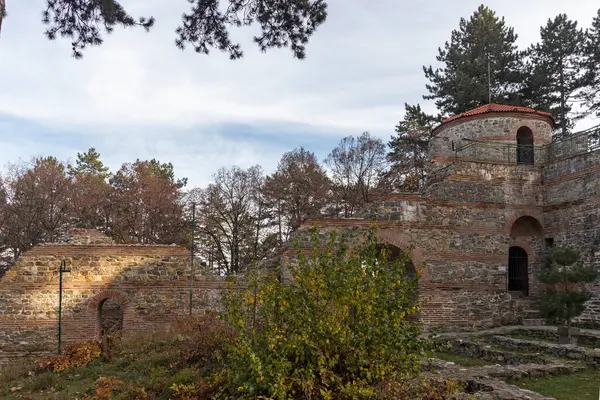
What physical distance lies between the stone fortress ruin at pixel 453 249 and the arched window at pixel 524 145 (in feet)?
0.15

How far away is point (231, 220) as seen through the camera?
98.2 feet

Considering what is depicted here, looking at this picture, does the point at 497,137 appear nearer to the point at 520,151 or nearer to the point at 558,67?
the point at 520,151

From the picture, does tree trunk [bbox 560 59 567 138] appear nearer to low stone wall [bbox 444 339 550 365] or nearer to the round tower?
the round tower

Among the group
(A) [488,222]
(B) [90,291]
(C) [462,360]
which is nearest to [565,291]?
(C) [462,360]

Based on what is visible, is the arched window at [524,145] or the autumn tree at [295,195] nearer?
the arched window at [524,145]

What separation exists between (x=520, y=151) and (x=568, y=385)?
40.0 feet

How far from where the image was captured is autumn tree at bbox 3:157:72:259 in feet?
89.7

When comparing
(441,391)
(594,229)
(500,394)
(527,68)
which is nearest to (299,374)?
(441,391)

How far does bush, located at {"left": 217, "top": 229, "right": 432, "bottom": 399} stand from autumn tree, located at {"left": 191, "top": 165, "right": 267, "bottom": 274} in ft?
77.5

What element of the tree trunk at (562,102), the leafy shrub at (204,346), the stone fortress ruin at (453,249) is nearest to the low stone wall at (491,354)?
the stone fortress ruin at (453,249)

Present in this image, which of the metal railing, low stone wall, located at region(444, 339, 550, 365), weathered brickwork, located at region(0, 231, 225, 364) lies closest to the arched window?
the metal railing

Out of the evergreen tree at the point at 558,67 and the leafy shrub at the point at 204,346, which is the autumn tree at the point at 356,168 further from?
the leafy shrub at the point at 204,346

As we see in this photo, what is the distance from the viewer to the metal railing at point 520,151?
57.3 feet

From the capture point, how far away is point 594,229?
1575cm
